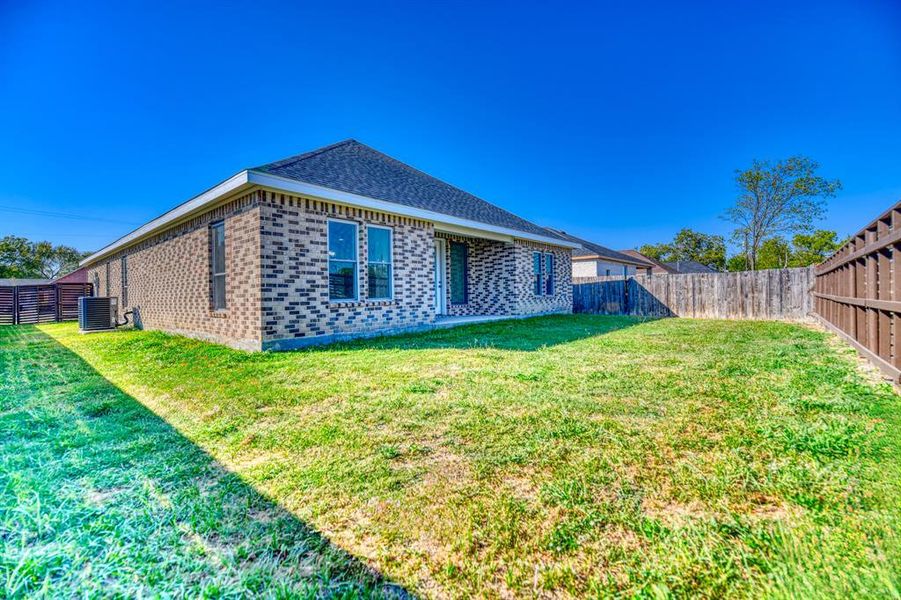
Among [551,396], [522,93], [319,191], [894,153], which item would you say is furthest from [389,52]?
[894,153]

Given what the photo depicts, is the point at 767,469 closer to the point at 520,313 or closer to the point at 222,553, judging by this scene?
the point at 222,553

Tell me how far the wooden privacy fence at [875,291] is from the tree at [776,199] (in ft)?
90.7

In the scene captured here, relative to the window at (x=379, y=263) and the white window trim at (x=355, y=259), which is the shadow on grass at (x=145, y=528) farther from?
the window at (x=379, y=263)

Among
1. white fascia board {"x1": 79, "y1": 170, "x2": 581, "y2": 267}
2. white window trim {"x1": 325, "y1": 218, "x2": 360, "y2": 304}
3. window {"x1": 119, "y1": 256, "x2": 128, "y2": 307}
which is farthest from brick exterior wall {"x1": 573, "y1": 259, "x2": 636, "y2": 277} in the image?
window {"x1": 119, "y1": 256, "x2": 128, "y2": 307}

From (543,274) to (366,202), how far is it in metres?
8.39

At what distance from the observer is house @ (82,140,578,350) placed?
6.68m

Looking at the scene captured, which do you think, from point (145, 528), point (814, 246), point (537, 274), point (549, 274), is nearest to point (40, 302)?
point (537, 274)

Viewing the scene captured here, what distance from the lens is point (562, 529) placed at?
1605 mm

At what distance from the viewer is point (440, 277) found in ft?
39.3

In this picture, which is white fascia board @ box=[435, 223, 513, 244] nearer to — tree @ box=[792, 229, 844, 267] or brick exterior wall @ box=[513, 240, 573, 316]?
brick exterior wall @ box=[513, 240, 573, 316]

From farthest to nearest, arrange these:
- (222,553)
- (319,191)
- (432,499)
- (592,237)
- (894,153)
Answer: (592,237) → (894,153) → (319,191) → (432,499) → (222,553)

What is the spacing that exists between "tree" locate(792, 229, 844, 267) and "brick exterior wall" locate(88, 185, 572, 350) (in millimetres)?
41780

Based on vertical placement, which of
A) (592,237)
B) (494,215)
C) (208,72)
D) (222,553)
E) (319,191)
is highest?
(208,72)

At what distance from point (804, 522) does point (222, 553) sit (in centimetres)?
246
